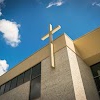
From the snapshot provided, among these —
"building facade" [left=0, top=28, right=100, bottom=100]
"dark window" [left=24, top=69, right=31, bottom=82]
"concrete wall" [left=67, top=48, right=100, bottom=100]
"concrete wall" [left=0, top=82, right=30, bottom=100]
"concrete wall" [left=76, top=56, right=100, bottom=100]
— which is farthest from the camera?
"dark window" [left=24, top=69, right=31, bottom=82]

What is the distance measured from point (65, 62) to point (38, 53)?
384cm

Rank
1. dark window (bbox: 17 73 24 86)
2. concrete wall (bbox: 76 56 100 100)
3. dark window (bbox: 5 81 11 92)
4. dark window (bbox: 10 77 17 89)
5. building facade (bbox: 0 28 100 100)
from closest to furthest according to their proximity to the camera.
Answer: building facade (bbox: 0 28 100 100) → concrete wall (bbox: 76 56 100 100) → dark window (bbox: 17 73 24 86) → dark window (bbox: 10 77 17 89) → dark window (bbox: 5 81 11 92)

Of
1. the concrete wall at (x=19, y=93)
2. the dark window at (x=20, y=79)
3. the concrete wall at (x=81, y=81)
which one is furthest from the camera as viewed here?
the dark window at (x=20, y=79)

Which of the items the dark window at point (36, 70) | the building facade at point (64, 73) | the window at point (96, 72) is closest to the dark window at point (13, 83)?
the building facade at point (64, 73)

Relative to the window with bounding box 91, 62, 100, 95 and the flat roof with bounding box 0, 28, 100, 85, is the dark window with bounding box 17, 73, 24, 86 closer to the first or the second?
the flat roof with bounding box 0, 28, 100, 85

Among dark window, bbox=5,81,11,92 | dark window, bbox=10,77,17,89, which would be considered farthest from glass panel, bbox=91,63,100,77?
dark window, bbox=5,81,11,92

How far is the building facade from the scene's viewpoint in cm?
820

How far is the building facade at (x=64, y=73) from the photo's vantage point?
8.20 meters

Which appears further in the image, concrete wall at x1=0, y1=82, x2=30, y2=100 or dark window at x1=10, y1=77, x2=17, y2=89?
dark window at x1=10, y1=77, x2=17, y2=89

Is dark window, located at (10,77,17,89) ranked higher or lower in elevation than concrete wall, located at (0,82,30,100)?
higher

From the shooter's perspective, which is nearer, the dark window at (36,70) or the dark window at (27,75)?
the dark window at (36,70)

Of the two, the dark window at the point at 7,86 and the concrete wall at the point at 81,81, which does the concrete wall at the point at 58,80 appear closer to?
the concrete wall at the point at 81,81

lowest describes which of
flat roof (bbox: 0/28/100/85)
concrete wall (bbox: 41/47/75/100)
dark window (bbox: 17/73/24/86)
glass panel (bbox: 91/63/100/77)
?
concrete wall (bbox: 41/47/75/100)

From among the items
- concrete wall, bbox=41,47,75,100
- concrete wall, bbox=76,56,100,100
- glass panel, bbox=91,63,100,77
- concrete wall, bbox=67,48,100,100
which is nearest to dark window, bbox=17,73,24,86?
concrete wall, bbox=41,47,75,100
